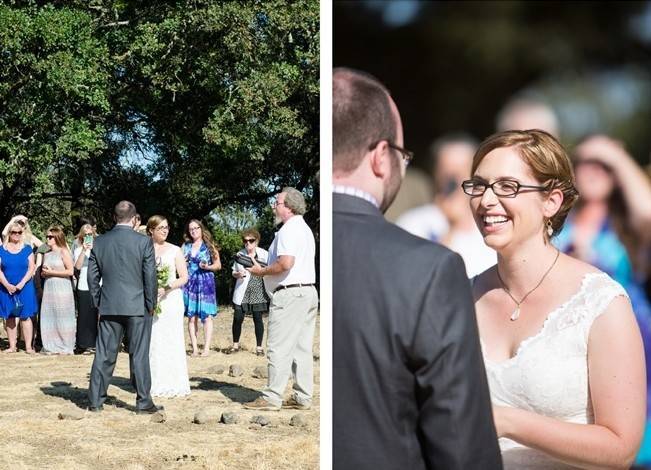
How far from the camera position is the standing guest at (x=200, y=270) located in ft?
26.1

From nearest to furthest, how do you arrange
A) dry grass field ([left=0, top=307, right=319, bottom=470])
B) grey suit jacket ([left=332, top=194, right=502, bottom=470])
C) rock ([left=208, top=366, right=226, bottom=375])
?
grey suit jacket ([left=332, top=194, right=502, bottom=470]) → dry grass field ([left=0, top=307, right=319, bottom=470]) → rock ([left=208, top=366, right=226, bottom=375])

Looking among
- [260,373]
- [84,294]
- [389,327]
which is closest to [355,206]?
[389,327]

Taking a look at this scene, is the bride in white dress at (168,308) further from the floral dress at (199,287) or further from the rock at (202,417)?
the floral dress at (199,287)

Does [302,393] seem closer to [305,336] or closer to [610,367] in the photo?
[305,336]

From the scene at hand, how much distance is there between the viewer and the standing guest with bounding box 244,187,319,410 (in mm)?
5500

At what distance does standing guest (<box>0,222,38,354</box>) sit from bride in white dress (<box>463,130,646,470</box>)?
7.06 m

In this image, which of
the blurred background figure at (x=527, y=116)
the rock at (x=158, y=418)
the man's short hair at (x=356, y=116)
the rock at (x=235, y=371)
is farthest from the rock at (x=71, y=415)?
the blurred background figure at (x=527, y=116)

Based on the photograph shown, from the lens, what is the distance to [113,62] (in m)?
13.5

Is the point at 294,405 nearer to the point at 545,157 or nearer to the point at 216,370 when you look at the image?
the point at 216,370

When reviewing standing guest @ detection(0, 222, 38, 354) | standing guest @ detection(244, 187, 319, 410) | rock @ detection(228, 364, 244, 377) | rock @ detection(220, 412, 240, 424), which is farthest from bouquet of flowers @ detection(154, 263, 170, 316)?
standing guest @ detection(0, 222, 38, 354)

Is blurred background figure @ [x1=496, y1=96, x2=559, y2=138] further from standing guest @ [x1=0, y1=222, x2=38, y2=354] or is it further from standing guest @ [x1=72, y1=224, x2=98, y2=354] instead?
standing guest @ [x1=0, y1=222, x2=38, y2=354]

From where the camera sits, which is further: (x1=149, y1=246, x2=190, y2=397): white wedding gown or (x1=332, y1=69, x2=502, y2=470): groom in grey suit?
(x1=149, y1=246, x2=190, y2=397): white wedding gown

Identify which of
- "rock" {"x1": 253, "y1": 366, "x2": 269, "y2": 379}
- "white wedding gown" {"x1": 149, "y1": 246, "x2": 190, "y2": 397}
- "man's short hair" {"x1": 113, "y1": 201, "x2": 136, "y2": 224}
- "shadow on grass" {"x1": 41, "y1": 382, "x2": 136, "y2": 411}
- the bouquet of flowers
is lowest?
"shadow on grass" {"x1": 41, "y1": 382, "x2": 136, "y2": 411}

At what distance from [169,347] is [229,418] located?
64 cm
